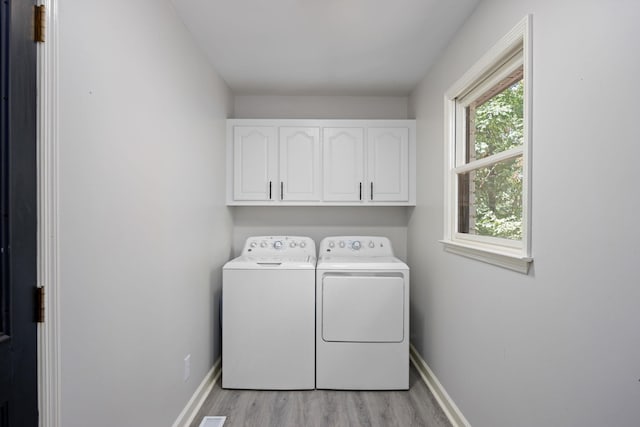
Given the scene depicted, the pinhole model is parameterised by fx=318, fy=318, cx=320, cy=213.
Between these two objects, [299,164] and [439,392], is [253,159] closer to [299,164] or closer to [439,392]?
[299,164]

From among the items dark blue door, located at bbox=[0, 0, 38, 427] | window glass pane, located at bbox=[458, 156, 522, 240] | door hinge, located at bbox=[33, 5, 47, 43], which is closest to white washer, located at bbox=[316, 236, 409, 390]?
window glass pane, located at bbox=[458, 156, 522, 240]

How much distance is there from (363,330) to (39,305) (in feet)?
6.08

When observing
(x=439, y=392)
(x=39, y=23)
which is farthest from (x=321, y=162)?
(x=39, y=23)

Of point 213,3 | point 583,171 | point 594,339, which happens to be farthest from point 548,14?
point 213,3

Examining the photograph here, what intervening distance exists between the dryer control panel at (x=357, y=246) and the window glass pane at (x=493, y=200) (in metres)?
0.87

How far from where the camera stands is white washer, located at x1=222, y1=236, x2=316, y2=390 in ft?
7.51

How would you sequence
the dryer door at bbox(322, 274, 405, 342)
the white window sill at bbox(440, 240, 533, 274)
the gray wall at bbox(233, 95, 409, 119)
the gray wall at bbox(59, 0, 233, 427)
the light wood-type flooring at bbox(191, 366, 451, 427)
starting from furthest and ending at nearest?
the gray wall at bbox(233, 95, 409, 119) < the dryer door at bbox(322, 274, 405, 342) < the light wood-type flooring at bbox(191, 366, 451, 427) < the white window sill at bbox(440, 240, 533, 274) < the gray wall at bbox(59, 0, 233, 427)

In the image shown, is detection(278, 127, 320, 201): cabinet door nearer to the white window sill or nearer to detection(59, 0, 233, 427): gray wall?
detection(59, 0, 233, 427): gray wall

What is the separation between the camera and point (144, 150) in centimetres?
144

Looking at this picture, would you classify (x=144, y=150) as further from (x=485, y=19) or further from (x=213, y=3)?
(x=485, y=19)

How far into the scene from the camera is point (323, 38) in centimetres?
203

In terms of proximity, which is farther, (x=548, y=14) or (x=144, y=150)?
(x=144, y=150)

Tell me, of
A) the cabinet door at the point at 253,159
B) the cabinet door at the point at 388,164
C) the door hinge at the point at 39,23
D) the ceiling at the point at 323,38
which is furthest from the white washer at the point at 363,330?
the door hinge at the point at 39,23

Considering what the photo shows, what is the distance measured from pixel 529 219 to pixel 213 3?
72.6 inches
